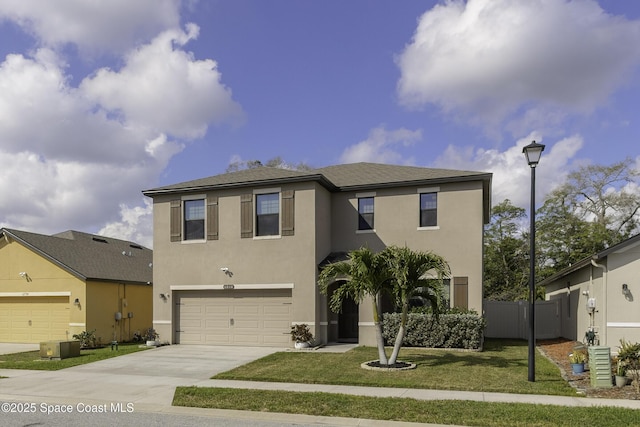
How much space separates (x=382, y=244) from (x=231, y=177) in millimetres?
6617

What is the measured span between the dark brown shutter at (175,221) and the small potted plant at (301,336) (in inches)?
240

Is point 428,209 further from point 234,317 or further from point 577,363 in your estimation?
point 234,317

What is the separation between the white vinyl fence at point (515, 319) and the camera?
22.0m

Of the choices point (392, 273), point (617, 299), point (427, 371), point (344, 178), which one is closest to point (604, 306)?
point (617, 299)

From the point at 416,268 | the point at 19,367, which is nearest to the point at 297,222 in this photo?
the point at 416,268

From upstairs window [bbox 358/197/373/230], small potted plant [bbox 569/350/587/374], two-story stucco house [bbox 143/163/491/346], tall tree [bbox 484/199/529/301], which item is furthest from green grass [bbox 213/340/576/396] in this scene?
tall tree [bbox 484/199/529/301]

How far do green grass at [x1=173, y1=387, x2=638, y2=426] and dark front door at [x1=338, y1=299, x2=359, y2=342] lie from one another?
31.3ft

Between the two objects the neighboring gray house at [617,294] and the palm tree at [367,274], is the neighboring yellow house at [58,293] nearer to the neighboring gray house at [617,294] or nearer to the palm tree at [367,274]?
the palm tree at [367,274]

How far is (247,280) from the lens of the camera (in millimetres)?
19141

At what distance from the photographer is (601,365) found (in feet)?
35.5

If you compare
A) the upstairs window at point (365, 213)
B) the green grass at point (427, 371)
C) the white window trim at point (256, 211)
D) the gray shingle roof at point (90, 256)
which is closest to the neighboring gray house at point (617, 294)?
the green grass at point (427, 371)

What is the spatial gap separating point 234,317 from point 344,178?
707 centimetres

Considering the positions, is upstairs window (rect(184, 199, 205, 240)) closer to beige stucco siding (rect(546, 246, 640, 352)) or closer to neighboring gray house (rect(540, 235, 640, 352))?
neighboring gray house (rect(540, 235, 640, 352))

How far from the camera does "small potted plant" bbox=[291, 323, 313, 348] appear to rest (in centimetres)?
1764
